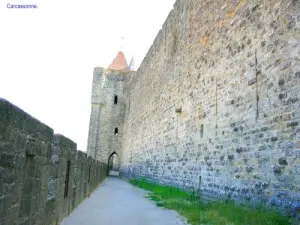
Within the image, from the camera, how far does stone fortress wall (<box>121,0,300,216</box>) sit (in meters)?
4.65

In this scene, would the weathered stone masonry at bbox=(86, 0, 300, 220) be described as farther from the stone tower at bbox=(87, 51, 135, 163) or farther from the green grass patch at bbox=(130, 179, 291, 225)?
the stone tower at bbox=(87, 51, 135, 163)

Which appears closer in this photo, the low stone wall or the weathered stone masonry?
the low stone wall

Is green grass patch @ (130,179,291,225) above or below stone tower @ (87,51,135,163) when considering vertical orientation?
below

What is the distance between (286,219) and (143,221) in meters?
2.07

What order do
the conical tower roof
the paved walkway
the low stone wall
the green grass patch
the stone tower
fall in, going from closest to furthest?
the low stone wall < the green grass patch < the paved walkway < the stone tower < the conical tower roof

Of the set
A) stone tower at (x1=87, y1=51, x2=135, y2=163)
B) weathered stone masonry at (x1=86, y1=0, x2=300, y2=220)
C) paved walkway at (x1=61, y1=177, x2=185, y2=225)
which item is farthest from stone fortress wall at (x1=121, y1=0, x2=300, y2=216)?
stone tower at (x1=87, y1=51, x2=135, y2=163)

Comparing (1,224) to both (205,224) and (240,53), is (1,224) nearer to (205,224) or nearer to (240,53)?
(205,224)

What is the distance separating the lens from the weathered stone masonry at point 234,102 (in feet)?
15.3

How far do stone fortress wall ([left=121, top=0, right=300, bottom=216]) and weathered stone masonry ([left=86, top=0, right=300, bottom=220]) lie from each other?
2 centimetres

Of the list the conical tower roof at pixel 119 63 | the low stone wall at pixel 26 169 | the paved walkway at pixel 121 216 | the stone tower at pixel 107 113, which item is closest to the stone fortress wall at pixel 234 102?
the paved walkway at pixel 121 216

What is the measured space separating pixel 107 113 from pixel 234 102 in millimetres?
20877

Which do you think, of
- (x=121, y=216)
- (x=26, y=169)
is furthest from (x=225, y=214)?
(x=26, y=169)

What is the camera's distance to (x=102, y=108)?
1048 inches

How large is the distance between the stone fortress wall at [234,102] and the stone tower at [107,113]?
1416 centimetres
